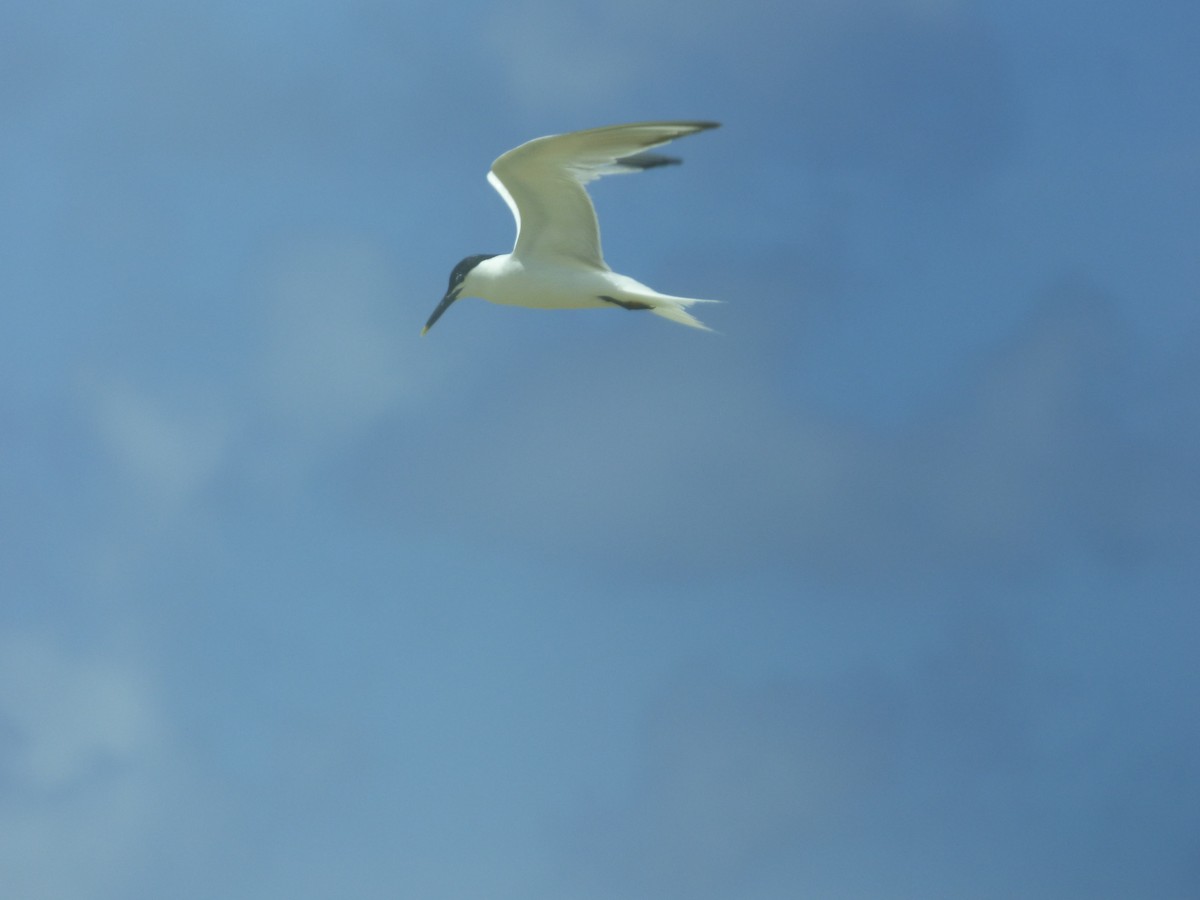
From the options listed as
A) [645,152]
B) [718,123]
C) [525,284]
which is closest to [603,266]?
[525,284]

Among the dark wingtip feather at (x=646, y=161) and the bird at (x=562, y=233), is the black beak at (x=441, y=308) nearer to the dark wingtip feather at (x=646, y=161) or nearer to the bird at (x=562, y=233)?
the bird at (x=562, y=233)

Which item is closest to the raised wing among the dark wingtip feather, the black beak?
the dark wingtip feather

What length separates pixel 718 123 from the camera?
1191cm

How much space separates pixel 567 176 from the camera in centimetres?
1369

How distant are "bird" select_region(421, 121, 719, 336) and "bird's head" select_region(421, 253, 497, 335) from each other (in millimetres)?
28

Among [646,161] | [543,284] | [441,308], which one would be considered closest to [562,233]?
[543,284]

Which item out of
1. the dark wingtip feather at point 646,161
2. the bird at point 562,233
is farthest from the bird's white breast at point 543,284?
the dark wingtip feather at point 646,161

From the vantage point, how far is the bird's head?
15500 mm

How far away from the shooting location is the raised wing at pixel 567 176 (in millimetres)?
12836

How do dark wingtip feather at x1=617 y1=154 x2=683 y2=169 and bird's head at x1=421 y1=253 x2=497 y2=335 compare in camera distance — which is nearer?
dark wingtip feather at x1=617 y1=154 x2=683 y2=169

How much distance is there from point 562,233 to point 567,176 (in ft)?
2.54

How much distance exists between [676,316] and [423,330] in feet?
8.90

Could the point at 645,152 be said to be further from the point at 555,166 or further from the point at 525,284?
the point at 525,284

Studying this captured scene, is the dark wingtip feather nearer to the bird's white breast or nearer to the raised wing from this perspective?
the raised wing
